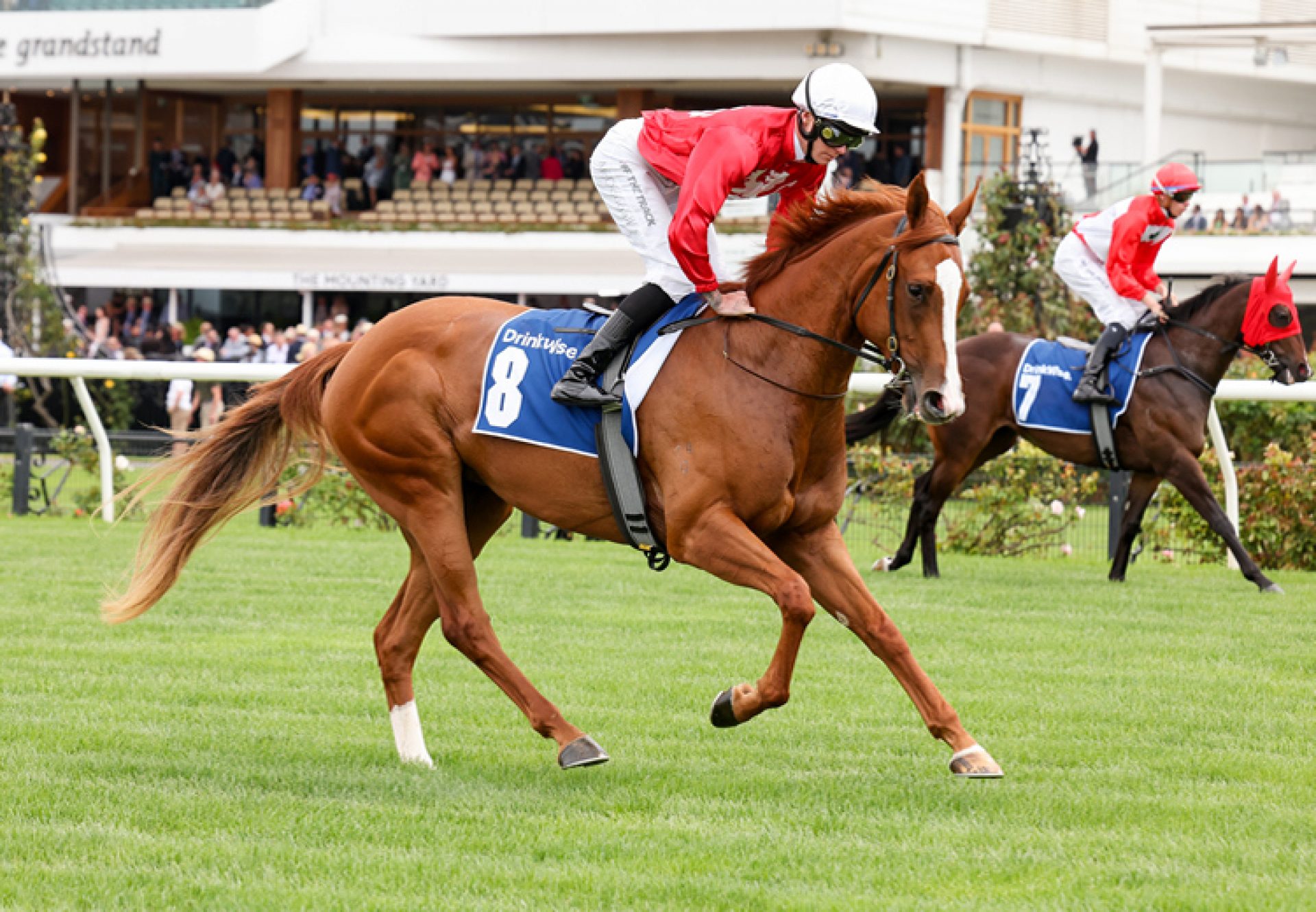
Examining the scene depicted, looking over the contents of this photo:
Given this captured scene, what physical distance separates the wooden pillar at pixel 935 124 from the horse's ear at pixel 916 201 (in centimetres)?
2645

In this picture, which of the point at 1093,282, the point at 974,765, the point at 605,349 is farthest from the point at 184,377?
the point at 974,765

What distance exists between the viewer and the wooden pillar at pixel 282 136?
33.7 m

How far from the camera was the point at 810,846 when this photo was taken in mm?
4012

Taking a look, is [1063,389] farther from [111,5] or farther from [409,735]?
[111,5]

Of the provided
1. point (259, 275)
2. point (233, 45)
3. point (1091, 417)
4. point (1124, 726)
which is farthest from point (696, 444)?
point (233, 45)

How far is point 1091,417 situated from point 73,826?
6.55 m

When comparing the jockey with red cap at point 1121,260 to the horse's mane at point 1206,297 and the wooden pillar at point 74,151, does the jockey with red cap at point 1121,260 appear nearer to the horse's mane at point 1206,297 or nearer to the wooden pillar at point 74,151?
the horse's mane at point 1206,297

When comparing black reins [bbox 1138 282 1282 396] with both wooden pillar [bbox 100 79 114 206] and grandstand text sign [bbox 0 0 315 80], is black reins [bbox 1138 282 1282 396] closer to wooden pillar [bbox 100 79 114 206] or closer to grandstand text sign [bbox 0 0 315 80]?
grandstand text sign [bbox 0 0 315 80]

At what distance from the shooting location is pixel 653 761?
4.97 meters

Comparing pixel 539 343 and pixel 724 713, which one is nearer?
pixel 724 713

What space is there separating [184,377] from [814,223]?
6694mm

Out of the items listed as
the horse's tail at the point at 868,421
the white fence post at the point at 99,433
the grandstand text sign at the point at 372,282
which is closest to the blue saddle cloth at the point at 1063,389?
the horse's tail at the point at 868,421

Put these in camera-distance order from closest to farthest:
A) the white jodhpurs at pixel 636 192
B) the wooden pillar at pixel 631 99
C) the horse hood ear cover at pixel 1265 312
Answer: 1. the white jodhpurs at pixel 636 192
2. the horse hood ear cover at pixel 1265 312
3. the wooden pillar at pixel 631 99

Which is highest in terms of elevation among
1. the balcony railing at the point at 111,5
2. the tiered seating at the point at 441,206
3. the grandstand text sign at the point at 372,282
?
the balcony railing at the point at 111,5
